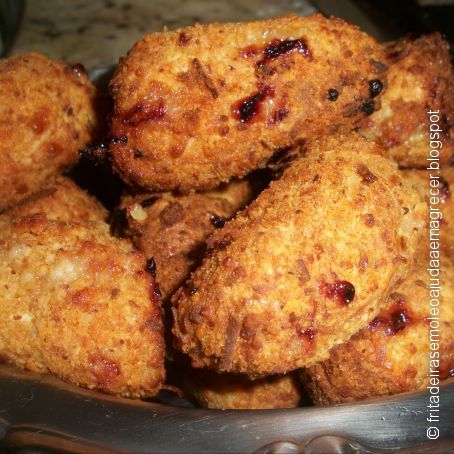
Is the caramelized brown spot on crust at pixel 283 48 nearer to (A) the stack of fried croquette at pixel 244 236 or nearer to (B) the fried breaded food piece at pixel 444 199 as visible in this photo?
(A) the stack of fried croquette at pixel 244 236

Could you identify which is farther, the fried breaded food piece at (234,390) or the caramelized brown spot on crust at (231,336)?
the fried breaded food piece at (234,390)

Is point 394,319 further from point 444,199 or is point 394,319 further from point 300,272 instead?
point 444,199

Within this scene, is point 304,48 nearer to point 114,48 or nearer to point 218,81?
point 218,81

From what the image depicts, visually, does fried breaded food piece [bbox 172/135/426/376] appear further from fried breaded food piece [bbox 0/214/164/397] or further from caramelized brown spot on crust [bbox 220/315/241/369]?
fried breaded food piece [bbox 0/214/164/397]

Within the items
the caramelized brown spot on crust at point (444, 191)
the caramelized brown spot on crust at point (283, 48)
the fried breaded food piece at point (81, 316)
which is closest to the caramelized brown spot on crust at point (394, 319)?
the caramelized brown spot on crust at point (444, 191)

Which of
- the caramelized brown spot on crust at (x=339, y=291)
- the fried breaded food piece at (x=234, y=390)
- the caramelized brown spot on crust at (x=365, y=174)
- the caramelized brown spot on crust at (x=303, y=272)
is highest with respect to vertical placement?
the caramelized brown spot on crust at (x=365, y=174)

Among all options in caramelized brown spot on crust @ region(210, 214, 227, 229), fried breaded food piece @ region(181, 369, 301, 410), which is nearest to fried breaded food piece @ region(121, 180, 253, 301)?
caramelized brown spot on crust @ region(210, 214, 227, 229)
